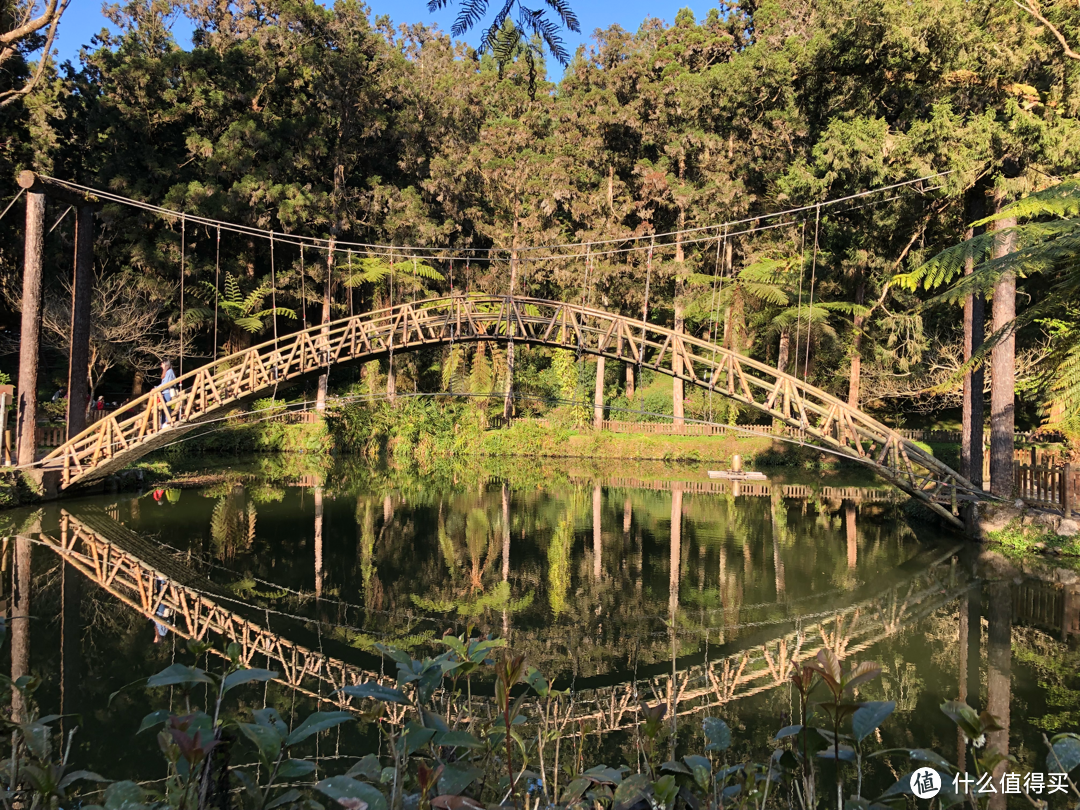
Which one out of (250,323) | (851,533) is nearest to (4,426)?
(250,323)

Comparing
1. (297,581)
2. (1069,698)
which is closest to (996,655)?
(1069,698)

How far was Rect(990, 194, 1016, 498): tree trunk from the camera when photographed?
14617mm

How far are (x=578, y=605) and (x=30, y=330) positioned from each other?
14.4 meters

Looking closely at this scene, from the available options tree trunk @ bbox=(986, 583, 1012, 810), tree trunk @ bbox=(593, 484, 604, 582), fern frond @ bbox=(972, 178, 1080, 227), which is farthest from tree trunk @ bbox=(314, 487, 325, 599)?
fern frond @ bbox=(972, 178, 1080, 227)

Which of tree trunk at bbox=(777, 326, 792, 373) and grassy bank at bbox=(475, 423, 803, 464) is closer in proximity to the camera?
tree trunk at bbox=(777, 326, 792, 373)

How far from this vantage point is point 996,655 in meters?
8.20

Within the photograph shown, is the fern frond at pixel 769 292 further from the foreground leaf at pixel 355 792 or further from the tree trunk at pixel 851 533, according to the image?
the foreground leaf at pixel 355 792

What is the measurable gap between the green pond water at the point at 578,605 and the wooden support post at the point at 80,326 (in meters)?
2.09

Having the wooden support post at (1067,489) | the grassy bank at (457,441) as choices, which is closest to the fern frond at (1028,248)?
the wooden support post at (1067,489)

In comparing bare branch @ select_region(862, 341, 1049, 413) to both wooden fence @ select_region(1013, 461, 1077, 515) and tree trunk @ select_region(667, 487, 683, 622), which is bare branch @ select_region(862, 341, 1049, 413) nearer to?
wooden fence @ select_region(1013, 461, 1077, 515)

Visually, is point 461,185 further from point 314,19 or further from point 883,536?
point 883,536

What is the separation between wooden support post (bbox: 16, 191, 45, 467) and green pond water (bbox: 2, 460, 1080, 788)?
1.92m

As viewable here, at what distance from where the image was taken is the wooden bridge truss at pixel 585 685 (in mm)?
6926

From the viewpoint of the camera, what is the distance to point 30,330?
1708 cm
